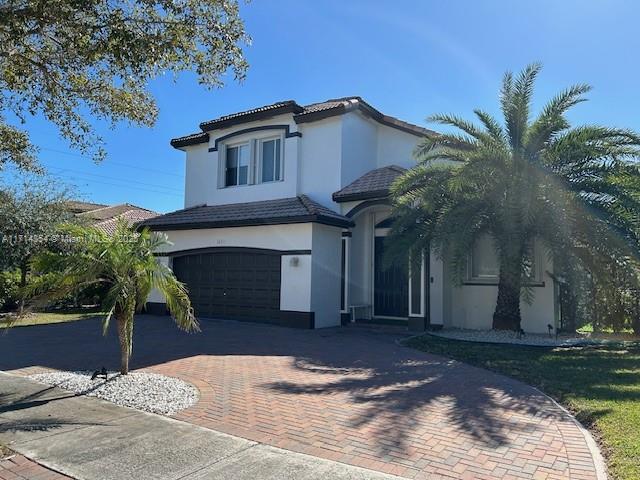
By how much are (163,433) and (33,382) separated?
3.86 m

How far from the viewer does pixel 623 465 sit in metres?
4.63

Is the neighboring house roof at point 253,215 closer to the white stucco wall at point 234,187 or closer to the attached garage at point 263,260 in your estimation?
the attached garage at point 263,260

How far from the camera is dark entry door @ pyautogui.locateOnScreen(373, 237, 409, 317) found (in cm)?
1627

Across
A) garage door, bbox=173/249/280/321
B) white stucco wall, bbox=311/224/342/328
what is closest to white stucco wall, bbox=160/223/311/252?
garage door, bbox=173/249/280/321

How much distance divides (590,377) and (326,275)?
8.62 m

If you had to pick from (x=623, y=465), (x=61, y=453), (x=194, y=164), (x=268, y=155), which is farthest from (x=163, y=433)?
(x=194, y=164)

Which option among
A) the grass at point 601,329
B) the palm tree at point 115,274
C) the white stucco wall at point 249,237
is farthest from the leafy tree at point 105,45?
the grass at point 601,329

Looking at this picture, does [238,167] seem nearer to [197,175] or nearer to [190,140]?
[197,175]

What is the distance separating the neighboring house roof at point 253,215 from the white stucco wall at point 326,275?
44 centimetres

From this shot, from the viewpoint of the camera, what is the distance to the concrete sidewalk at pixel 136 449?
14.9 ft

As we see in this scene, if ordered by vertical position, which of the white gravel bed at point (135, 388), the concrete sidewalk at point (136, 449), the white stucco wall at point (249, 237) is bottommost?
the concrete sidewalk at point (136, 449)

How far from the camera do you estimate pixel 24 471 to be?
4641 mm

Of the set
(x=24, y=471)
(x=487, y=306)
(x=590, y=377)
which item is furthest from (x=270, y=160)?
(x=24, y=471)

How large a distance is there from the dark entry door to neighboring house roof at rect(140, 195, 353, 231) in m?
1.77
